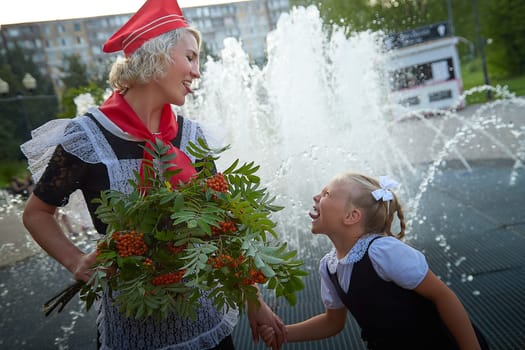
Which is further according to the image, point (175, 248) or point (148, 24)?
point (148, 24)

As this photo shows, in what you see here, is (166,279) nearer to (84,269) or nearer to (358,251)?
(84,269)

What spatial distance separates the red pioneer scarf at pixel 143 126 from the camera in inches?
63.3

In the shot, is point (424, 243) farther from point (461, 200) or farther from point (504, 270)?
point (461, 200)

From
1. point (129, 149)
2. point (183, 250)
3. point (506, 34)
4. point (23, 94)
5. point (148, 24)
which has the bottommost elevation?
point (183, 250)

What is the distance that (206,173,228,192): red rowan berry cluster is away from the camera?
1388 mm

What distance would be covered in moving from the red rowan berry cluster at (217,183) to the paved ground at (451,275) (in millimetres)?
1908

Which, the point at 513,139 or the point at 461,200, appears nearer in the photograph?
the point at 461,200

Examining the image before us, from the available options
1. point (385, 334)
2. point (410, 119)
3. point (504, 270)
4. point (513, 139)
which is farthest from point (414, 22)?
point (385, 334)

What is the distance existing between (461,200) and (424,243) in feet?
5.58

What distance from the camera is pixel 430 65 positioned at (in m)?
21.9

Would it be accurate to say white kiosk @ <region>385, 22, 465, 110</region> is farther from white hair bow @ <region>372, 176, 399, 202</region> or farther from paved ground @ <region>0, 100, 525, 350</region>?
white hair bow @ <region>372, 176, 399, 202</region>

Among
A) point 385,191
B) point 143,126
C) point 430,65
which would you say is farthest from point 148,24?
point 430,65

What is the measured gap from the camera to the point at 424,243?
14.9 feet

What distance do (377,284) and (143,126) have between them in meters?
0.99
